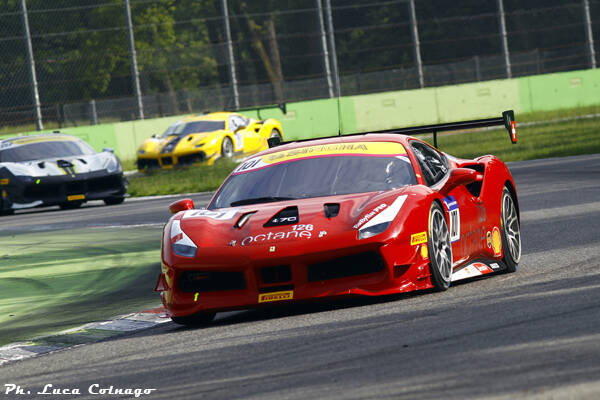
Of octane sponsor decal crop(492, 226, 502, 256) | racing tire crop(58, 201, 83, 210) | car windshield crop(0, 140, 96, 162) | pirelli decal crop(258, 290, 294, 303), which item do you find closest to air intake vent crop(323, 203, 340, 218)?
pirelli decal crop(258, 290, 294, 303)

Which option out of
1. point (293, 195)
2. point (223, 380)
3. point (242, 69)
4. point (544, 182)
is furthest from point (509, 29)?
point (223, 380)

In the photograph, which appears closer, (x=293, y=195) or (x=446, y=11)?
(x=293, y=195)

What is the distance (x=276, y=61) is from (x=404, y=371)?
32134mm

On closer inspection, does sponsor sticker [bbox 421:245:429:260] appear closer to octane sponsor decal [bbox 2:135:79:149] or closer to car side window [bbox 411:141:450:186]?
car side window [bbox 411:141:450:186]

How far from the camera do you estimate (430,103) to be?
3622 centimetres

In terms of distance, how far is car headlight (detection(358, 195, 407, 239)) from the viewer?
6.96 m

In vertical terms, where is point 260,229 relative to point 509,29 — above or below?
below

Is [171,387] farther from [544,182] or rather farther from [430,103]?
[430,103]

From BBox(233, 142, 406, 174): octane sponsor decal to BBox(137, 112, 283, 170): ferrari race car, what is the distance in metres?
19.7

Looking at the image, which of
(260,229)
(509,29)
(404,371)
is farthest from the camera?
(509,29)

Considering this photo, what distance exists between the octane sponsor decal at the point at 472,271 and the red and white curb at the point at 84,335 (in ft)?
6.43

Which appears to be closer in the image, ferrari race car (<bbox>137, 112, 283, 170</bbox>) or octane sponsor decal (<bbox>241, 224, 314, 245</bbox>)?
octane sponsor decal (<bbox>241, 224, 314, 245</bbox>)

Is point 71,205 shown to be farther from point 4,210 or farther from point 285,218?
point 285,218

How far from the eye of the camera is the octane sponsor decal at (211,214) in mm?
7453
